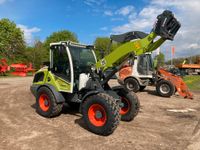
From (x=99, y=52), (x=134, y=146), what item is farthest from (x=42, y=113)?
(x=134, y=146)

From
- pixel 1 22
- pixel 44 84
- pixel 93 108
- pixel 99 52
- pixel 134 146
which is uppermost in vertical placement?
pixel 1 22

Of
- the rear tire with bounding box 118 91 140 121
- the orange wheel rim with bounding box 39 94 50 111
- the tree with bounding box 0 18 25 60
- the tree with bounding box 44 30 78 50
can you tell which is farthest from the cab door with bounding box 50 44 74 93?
the tree with bounding box 44 30 78 50

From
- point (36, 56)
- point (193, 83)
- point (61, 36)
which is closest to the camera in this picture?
point (193, 83)

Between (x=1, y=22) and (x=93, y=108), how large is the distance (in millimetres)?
51315

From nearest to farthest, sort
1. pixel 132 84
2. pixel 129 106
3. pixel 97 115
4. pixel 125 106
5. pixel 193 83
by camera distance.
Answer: pixel 97 115 → pixel 129 106 → pixel 125 106 → pixel 132 84 → pixel 193 83

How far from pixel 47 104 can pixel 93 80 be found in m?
1.82

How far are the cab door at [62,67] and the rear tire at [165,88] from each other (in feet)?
23.5

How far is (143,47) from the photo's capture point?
601 centimetres

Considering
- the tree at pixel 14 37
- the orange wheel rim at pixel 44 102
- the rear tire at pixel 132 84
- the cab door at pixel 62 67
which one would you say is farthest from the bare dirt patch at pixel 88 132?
the tree at pixel 14 37

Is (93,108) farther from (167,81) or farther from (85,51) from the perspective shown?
(167,81)

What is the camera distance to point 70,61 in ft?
23.3

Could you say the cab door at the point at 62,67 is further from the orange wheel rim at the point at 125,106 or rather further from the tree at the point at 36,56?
the tree at the point at 36,56

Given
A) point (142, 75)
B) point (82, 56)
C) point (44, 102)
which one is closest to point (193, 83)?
point (142, 75)

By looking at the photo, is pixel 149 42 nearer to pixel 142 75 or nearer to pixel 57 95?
pixel 57 95
